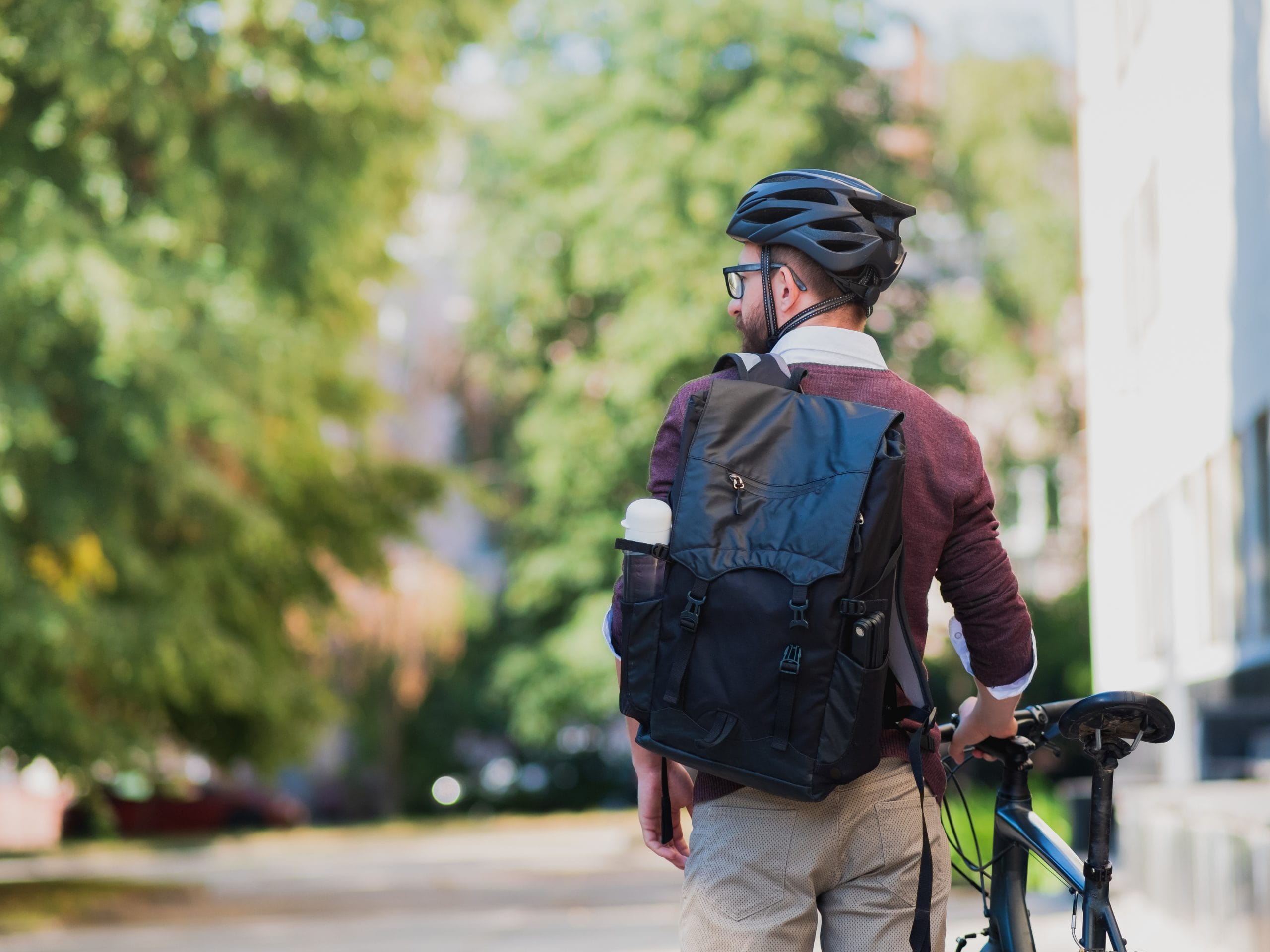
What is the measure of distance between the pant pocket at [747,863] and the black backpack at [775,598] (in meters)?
0.09

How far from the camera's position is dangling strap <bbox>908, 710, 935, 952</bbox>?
2334mm

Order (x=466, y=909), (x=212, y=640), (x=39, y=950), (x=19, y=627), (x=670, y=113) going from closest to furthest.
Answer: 1. (x=19, y=627)
2. (x=39, y=950)
3. (x=212, y=640)
4. (x=466, y=909)
5. (x=670, y=113)

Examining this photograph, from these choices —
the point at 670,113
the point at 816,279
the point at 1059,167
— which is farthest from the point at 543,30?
the point at 816,279

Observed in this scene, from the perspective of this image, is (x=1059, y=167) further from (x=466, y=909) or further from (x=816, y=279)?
(x=816, y=279)

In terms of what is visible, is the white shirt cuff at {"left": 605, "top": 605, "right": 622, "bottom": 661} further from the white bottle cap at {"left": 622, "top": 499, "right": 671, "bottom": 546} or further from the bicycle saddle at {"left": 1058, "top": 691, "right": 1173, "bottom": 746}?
the bicycle saddle at {"left": 1058, "top": 691, "right": 1173, "bottom": 746}

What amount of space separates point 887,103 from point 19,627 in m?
18.0

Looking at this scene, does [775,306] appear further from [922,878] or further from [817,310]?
[922,878]

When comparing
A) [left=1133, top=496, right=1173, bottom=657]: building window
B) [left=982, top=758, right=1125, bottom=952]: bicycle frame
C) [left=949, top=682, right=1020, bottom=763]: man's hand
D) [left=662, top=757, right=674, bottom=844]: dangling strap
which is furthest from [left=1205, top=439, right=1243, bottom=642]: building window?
[left=662, top=757, right=674, bottom=844]: dangling strap

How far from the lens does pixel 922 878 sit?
7.80 feet

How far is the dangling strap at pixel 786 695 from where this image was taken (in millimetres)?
2246

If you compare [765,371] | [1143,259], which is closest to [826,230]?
[765,371]

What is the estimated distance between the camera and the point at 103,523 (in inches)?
474

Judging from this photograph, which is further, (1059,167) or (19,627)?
(1059,167)

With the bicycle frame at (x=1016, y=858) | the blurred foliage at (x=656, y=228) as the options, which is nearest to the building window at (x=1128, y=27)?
the bicycle frame at (x=1016, y=858)
